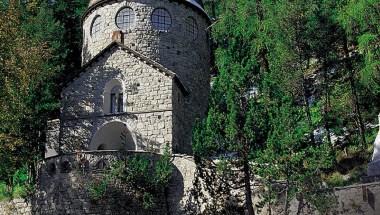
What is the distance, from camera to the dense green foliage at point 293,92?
16.9 metres

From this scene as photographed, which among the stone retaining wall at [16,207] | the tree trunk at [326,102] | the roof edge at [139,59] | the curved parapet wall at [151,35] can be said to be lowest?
the stone retaining wall at [16,207]

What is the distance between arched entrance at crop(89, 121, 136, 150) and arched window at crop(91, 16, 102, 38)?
5925mm

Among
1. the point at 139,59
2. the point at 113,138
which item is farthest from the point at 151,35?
the point at 113,138

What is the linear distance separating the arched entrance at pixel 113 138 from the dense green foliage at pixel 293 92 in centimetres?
594

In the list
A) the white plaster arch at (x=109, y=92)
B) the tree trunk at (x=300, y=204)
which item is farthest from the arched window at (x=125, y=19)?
the tree trunk at (x=300, y=204)

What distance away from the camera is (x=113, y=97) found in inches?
1031

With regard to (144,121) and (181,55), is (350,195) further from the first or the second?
(181,55)

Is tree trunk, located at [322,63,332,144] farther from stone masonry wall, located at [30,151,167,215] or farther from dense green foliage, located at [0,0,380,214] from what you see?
stone masonry wall, located at [30,151,167,215]

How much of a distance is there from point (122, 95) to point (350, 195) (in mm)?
12182

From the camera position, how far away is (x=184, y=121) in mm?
26328

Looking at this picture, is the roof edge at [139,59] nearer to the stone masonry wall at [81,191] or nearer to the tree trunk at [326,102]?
the stone masonry wall at [81,191]

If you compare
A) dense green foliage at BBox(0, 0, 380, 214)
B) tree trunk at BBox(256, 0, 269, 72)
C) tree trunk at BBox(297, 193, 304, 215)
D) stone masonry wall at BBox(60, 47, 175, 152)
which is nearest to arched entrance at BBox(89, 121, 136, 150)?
stone masonry wall at BBox(60, 47, 175, 152)

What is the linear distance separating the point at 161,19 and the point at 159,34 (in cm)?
89

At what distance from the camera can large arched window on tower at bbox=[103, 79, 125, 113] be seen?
26.0 meters
